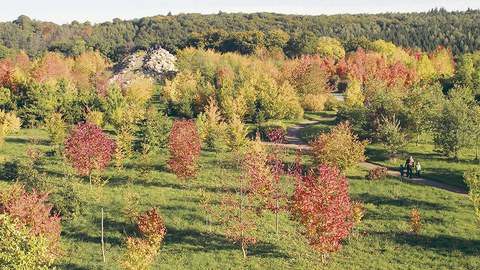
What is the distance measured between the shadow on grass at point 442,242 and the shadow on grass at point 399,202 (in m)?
4.99

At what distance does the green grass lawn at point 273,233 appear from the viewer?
2723 cm

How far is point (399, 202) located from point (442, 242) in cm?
671

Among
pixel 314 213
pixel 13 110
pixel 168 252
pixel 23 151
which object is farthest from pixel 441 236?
pixel 13 110

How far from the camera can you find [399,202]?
35562mm

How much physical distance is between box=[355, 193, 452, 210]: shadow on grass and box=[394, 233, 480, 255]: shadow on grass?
4991mm

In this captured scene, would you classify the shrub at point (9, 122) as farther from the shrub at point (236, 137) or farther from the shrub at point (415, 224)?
the shrub at point (415, 224)

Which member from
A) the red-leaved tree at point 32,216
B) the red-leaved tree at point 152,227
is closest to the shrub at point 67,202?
the red-leaved tree at point 152,227

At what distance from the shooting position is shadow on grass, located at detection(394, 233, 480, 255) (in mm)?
28141

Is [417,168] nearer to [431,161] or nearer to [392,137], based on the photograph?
[392,137]

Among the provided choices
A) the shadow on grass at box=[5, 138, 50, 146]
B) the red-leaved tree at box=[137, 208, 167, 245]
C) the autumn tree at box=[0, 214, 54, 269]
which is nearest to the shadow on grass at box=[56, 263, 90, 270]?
the red-leaved tree at box=[137, 208, 167, 245]

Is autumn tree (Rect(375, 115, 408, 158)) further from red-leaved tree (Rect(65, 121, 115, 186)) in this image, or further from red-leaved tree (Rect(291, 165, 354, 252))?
red-leaved tree (Rect(65, 121, 115, 186))

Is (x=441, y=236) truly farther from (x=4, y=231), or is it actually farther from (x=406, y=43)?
(x=406, y=43)

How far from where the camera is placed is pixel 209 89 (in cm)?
6831

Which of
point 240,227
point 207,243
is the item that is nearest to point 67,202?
point 207,243
